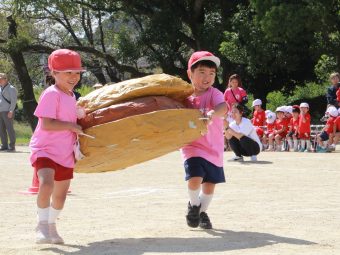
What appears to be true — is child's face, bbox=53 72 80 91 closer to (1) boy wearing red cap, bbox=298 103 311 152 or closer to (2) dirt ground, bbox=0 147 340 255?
(2) dirt ground, bbox=0 147 340 255

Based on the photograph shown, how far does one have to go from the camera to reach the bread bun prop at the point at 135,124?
643cm

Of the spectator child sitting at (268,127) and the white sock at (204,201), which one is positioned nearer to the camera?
the white sock at (204,201)

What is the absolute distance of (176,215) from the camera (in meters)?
8.27

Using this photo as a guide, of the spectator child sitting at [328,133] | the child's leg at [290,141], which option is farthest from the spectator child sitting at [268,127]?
the spectator child sitting at [328,133]

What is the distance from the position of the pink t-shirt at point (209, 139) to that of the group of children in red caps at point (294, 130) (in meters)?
13.0

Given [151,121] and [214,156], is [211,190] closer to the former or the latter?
[214,156]

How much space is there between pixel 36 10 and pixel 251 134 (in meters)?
20.8

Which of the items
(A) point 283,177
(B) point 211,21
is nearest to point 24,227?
(A) point 283,177

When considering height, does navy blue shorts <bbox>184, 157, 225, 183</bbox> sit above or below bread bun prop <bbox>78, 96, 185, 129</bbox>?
below

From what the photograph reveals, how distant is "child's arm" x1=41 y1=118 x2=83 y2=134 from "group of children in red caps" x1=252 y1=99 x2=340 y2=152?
1426 centimetres

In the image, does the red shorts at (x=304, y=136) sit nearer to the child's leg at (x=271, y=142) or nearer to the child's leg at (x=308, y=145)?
the child's leg at (x=308, y=145)

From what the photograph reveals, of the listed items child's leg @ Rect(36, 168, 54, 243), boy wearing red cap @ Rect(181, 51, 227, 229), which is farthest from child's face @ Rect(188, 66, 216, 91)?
child's leg @ Rect(36, 168, 54, 243)

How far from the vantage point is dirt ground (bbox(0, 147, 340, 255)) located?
6.32 m

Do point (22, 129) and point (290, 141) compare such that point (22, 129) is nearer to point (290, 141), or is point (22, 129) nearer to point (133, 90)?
point (290, 141)
